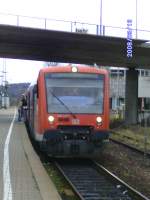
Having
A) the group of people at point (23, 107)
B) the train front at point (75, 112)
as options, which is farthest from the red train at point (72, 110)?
the group of people at point (23, 107)

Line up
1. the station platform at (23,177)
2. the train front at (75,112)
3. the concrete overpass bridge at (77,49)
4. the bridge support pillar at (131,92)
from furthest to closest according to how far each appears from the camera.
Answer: the bridge support pillar at (131,92) → the concrete overpass bridge at (77,49) → the train front at (75,112) → the station platform at (23,177)

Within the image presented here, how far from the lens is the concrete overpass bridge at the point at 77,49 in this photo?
38.6 metres

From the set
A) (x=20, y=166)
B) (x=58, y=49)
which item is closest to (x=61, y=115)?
(x=20, y=166)

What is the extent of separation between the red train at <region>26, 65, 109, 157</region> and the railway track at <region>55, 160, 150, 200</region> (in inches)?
21.4

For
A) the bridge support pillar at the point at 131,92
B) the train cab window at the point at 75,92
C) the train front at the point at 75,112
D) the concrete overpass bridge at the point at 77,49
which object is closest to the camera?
the train front at the point at 75,112

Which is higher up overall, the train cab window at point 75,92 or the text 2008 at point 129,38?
the text 2008 at point 129,38

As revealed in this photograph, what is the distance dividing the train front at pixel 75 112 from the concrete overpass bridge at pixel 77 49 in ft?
65.3

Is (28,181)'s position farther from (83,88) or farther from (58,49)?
(58,49)

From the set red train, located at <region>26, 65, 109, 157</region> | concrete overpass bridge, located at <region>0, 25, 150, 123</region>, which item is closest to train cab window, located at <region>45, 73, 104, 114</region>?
red train, located at <region>26, 65, 109, 157</region>

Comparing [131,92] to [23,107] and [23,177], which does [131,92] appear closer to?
[23,107]

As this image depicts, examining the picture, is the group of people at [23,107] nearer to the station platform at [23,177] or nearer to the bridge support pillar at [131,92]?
the bridge support pillar at [131,92]

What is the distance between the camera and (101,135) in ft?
57.7

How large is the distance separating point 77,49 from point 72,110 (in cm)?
2483

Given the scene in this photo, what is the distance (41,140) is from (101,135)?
1.66 metres
